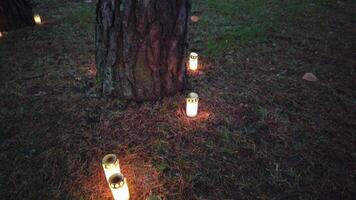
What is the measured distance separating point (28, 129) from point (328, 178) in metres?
2.77

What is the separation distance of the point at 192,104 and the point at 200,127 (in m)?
0.25

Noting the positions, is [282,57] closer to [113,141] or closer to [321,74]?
[321,74]

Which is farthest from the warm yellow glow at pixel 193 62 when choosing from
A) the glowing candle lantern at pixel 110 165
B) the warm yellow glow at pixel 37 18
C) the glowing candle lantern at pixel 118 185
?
the warm yellow glow at pixel 37 18

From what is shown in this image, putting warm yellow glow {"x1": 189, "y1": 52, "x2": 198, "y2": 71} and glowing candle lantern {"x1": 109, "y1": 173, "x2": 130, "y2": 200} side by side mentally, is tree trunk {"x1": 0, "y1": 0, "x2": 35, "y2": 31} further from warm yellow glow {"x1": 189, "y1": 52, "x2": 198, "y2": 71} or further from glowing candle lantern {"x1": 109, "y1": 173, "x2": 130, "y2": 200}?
glowing candle lantern {"x1": 109, "y1": 173, "x2": 130, "y2": 200}

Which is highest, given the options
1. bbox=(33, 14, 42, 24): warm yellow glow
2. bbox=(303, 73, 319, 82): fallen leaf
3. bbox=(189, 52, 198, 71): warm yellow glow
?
bbox=(33, 14, 42, 24): warm yellow glow

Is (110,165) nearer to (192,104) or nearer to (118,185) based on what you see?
(118,185)

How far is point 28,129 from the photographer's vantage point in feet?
8.27

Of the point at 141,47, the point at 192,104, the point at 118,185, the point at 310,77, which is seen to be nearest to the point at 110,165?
the point at 118,185

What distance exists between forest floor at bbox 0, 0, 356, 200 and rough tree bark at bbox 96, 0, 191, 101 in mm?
211

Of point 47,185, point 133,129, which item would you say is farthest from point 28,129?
point 133,129

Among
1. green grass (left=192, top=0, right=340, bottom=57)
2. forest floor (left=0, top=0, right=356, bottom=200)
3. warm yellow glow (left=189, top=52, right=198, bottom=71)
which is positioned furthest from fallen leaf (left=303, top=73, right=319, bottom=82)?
warm yellow glow (left=189, top=52, right=198, bottom=71)

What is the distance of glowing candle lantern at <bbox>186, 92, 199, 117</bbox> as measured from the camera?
2439mm

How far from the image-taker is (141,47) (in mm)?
2494

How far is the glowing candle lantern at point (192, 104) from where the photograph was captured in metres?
2.44
